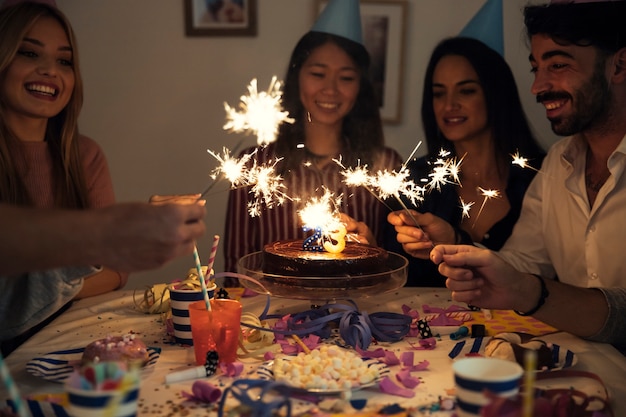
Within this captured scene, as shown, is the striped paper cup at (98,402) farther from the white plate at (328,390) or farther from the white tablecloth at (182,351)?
the white plate at (328,390)

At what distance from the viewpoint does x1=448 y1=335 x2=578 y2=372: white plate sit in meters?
1.56

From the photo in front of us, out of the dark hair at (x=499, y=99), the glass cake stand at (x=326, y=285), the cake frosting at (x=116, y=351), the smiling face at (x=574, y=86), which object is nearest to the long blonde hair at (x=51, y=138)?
the glass cake stand at (x=326, y=285)

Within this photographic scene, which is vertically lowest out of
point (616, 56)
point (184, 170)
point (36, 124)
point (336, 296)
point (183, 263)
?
point (183, 263)

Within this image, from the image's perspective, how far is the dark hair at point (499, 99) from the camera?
2.91 meters

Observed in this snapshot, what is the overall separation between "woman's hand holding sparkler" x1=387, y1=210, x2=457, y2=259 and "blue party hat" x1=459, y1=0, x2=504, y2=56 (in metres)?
0.98

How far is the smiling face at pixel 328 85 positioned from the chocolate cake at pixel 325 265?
1.04 metres

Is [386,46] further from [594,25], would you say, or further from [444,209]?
[594,25]

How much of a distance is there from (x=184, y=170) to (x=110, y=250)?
2.13m

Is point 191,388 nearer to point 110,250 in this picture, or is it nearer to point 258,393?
point 258,393

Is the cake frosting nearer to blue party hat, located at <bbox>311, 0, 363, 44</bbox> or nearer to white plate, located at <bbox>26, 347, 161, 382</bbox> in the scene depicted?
white plate, located at <bbox>26, 347, 161, 382</bbox>

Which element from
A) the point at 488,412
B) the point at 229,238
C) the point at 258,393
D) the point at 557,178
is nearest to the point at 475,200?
the point at 557,178

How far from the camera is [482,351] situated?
1680 mm

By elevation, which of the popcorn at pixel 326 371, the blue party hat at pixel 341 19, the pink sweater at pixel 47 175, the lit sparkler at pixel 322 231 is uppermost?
the blue party hat at pixel 341 19

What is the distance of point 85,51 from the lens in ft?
10.4
